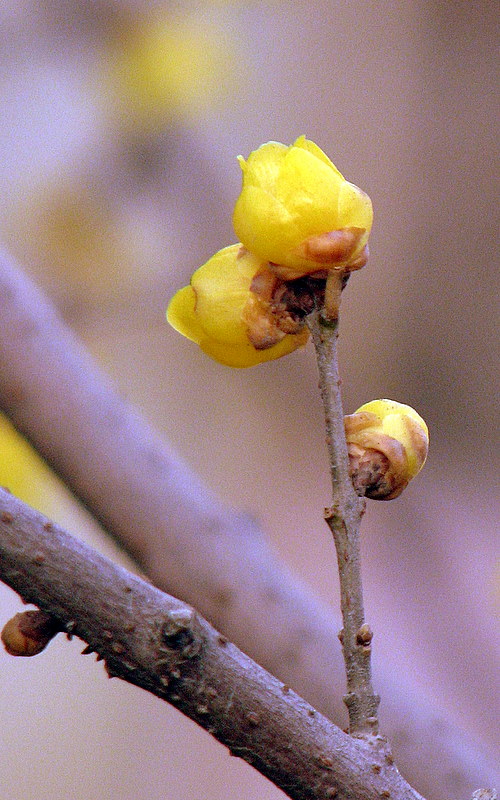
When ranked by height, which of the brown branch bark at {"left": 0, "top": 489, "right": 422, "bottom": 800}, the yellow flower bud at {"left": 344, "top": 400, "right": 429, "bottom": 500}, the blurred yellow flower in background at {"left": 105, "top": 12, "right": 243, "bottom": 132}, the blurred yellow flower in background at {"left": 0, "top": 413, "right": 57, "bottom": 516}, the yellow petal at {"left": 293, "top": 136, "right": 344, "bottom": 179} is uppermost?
the blurred yellow flower in background at {"left": 105, "top": 12, "right": 243, "bottom": 132}

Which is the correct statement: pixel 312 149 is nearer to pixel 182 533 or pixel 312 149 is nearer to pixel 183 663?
pixel 183 663

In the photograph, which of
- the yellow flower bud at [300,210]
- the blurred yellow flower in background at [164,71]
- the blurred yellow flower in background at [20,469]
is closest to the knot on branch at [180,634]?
the yellow flower bud at [300,210]

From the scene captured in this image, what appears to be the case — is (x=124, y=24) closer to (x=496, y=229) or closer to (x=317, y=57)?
(x=317, y=57)

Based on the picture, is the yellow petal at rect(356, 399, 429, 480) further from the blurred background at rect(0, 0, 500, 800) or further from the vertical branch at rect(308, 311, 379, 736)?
the blurred background at rect(0, 0, 500, 800)

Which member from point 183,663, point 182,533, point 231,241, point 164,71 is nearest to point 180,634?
point 183,663

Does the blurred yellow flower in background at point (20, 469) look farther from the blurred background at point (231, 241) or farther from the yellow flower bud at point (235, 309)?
the yellow flower bud at point (235, 309)

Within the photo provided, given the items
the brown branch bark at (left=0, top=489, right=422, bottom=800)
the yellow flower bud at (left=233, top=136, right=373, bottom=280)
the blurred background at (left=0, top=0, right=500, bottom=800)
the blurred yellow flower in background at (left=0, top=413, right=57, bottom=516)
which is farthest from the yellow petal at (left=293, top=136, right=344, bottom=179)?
the blurred background at (left=0, top=0, right=500, bottom=800)

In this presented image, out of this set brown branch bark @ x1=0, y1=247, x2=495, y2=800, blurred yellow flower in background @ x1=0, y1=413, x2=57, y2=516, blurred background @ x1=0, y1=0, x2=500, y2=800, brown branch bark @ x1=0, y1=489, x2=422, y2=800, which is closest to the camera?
brown branch bark @ x1=0, y1=489, x2=422, y2=800
